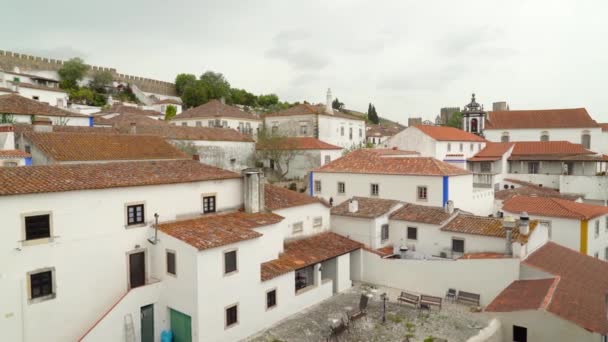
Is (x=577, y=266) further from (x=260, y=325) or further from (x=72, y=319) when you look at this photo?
(x=72, y=319)

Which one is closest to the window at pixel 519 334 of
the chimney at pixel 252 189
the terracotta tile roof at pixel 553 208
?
the terracotta tile roof at pixel 553 208

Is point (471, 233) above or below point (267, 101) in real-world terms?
below

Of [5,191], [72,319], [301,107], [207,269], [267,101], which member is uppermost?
[267,101]

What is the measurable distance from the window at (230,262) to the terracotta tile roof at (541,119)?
53358 mm

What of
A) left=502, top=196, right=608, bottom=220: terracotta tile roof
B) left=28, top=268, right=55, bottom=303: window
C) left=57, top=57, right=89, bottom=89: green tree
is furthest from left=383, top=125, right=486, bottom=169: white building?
left=57, top=57, right=89, bottom=89: green tree

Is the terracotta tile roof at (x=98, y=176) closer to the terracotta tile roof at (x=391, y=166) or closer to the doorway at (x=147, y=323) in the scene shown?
the doorway at (x=147, y=323)

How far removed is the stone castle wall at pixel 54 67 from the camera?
6538 centimetres

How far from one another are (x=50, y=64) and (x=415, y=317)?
77157 millimetres

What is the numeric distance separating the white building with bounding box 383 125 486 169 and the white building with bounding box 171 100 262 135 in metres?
17.9

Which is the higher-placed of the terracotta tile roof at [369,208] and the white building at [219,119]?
the white building at [219,119]

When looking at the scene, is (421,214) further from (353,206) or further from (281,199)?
(281,199)

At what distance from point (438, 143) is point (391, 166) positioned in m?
16.9

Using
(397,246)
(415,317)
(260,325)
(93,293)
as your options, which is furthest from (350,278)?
(93,293)

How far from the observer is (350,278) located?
2523 centimetres
